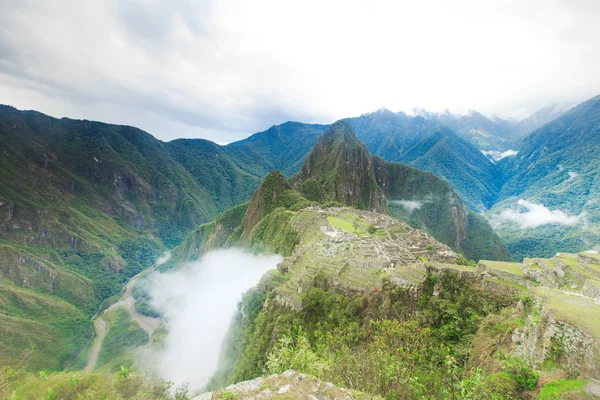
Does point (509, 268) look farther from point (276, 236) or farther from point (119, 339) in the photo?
point (119, 339)

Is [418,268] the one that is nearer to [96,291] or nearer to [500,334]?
[500,334]

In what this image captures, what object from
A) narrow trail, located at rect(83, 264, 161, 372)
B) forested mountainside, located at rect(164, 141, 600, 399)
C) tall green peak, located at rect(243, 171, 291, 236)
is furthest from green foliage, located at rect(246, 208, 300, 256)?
narrow trail, located at rect(83, 264, 161, 372)

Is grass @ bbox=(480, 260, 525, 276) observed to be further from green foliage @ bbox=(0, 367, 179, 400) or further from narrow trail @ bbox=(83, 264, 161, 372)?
narrow trail @ bbox=(83, 264, 161, 372)

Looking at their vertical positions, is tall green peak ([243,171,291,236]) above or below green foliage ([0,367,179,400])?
above

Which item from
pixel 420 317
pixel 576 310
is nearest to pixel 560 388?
pixel 576 310

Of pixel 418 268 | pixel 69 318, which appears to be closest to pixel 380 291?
pixel 418 268

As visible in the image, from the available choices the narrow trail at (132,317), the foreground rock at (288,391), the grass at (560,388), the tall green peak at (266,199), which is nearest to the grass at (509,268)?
the grass at (560,388)
